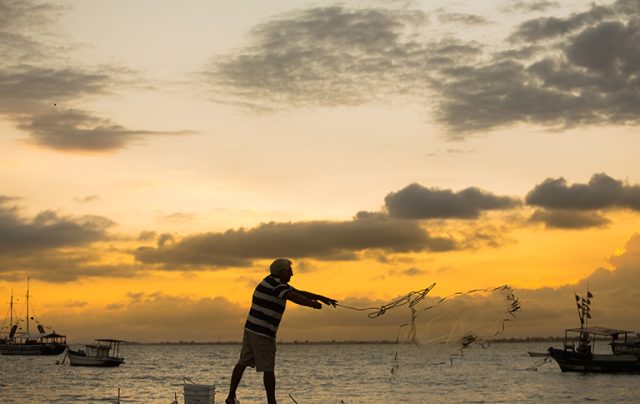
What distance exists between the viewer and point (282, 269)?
11602 millimetres

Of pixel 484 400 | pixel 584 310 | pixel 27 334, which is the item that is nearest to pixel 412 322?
pixel 484 400

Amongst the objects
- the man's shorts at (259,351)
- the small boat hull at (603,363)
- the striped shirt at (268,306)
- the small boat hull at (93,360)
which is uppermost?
the striped shirt at (268,306)

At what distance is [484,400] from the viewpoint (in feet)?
226

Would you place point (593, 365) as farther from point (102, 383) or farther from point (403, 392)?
point (102, 383)

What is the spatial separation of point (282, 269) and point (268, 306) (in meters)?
0.54

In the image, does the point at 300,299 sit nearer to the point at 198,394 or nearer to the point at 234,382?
the point at 234,382

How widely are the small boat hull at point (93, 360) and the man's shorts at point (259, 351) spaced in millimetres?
97814

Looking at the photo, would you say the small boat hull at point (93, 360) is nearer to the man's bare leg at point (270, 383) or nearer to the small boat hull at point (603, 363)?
the small boat hull at point (603, 363)

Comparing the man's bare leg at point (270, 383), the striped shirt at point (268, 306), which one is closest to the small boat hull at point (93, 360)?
the man's bare leg at point (270, 383)

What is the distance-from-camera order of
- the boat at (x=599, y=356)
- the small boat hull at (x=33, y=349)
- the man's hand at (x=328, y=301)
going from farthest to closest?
1. the small boat hull at (x=33, y=349)
2. the boat at (x=599, y=356)
3. the man's hand at (x=328, y=301)

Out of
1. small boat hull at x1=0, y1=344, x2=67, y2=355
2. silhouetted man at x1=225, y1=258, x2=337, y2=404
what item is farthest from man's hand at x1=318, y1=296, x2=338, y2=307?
small boat hull at x1=0, y1=344, x2=67, y2=355

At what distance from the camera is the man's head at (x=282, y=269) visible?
1159 centimetres

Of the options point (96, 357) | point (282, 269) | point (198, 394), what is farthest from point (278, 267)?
point (96, 357)

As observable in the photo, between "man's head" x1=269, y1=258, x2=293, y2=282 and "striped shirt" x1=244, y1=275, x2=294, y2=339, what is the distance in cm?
7
